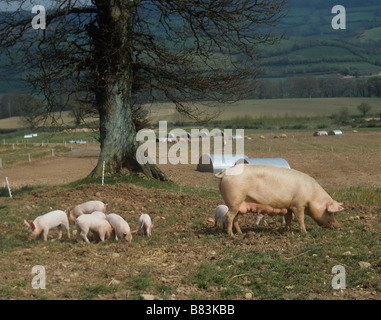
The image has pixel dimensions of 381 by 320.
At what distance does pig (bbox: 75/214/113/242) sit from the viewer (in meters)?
9.07

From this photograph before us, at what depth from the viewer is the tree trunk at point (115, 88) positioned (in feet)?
55.2

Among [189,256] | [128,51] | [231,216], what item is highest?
[128,51]

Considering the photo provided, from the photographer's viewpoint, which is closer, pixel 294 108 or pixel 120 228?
pixel 120 228

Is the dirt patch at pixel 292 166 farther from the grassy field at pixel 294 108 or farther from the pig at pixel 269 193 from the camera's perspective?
the grassy field at pixel 294 108

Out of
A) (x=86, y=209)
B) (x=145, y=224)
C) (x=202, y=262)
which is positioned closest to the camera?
(x=202, y=262)

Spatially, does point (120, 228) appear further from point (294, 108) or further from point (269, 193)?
point (294, 108)

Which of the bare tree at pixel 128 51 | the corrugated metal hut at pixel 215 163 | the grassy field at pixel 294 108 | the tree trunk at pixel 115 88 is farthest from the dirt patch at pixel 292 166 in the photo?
the grassy field at pixel 294 108

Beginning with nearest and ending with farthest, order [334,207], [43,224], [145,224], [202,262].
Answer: [202,262] < [43,224] < [334,207] < [145,224]

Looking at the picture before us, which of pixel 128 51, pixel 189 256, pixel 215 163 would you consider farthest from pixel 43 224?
pixel 215 163

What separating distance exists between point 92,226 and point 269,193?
317 centimetres

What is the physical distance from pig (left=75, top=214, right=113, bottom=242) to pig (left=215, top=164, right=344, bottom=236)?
217 cm

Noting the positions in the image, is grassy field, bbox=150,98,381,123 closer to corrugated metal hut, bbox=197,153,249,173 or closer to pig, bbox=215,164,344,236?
corrugated metal hut, bbox=197,153,249,173

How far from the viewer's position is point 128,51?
17.2 metres

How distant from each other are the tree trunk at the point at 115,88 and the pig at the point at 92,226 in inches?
A: 317
